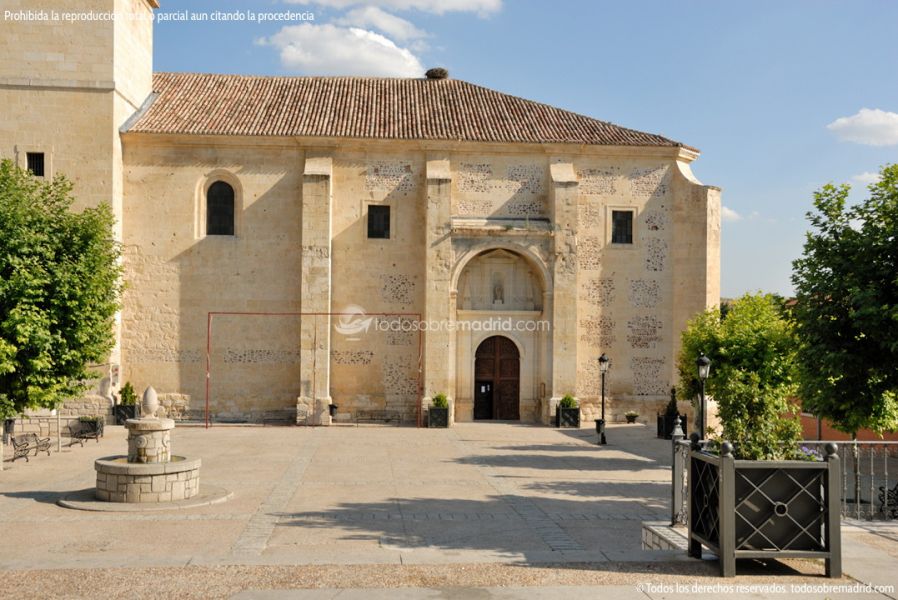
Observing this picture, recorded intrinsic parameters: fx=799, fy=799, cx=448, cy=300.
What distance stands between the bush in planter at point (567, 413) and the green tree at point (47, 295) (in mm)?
14211

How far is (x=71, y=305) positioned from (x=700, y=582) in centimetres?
1308

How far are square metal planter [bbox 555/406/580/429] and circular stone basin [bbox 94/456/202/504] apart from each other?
50.4ft

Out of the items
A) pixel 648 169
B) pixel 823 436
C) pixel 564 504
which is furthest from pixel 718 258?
pixel 564 504

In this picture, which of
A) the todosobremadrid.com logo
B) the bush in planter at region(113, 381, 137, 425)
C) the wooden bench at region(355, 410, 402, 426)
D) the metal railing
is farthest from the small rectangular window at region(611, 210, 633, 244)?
Answer: the bush in planter at region(113, 381, 137, 425)

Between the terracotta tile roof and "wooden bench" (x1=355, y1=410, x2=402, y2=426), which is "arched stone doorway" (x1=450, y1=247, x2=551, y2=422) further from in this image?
the terracotta tile roof

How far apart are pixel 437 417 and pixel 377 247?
6053 millimetres

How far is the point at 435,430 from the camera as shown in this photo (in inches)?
970

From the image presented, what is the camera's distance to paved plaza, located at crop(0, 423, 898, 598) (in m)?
7.93

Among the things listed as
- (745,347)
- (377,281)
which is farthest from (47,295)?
(745,347)

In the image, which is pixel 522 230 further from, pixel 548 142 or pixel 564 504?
pixel 564 504

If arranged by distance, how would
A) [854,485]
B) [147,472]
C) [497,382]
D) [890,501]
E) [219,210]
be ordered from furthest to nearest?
[497,382], [219,210], [890,501], [147,472], [854,485]

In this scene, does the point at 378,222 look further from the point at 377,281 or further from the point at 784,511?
the point at 784,511

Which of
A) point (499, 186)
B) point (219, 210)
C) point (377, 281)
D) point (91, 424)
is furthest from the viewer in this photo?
point (499, 186)

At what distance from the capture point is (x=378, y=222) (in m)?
27.0
